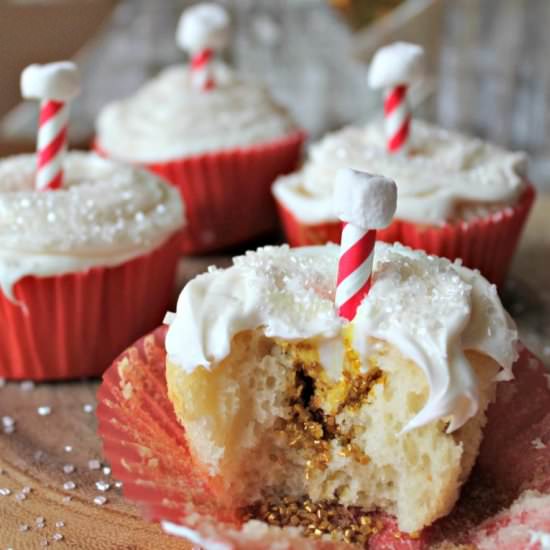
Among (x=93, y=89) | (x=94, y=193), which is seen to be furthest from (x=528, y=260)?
(x=93, y=89)

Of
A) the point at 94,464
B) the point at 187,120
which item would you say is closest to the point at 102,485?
the point at 94,464

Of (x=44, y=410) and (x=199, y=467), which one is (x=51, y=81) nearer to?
(x=44, y=410)

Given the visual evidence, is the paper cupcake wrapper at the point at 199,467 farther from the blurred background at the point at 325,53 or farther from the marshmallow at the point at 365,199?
the blurred background at the point at 325,53

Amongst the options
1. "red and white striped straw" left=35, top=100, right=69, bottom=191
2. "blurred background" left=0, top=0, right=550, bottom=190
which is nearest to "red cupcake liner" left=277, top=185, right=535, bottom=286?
"red and white striped straw" left=35, top=100, right=69, bottom=191

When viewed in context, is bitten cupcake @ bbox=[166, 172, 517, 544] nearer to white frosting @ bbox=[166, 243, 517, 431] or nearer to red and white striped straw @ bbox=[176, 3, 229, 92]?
white frosting @ bbox=[166, 243, 517, 431]

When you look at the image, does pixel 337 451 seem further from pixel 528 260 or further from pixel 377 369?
pixel 528 260

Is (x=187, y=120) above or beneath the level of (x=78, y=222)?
beneath
